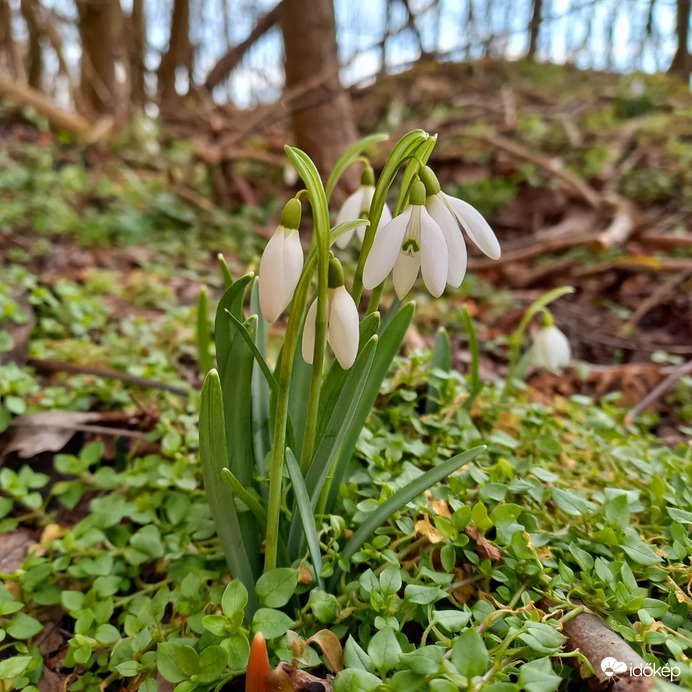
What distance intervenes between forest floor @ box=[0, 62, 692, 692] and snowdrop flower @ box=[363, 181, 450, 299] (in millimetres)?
411

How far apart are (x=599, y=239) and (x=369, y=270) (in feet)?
8.76

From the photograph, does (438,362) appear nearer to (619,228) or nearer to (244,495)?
(244,495)

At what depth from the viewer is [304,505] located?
0.86 m

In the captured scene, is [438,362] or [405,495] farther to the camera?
[438,362]

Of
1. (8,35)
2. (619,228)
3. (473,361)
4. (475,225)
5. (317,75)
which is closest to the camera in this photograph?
(475,225)

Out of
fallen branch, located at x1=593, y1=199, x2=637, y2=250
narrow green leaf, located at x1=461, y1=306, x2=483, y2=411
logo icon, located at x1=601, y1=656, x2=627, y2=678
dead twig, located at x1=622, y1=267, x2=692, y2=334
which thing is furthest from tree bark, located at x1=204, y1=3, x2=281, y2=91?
logo icon, located at x1=601, y1=656, x2=627, y2=678

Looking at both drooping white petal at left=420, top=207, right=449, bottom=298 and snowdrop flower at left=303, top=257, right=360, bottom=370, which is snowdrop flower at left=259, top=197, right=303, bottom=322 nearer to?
snowdrop flower at left=303, top=257, right=360, bottom=370

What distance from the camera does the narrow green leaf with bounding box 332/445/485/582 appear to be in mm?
903

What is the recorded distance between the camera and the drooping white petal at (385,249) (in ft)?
2.55

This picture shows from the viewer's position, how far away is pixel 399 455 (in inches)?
46.1

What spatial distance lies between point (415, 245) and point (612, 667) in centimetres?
65

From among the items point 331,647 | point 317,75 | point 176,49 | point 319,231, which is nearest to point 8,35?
point 176,49

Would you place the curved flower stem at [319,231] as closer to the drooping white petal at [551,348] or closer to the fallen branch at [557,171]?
the drooping white petal at [551,348]

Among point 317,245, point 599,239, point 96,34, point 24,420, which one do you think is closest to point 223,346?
point 317,245
